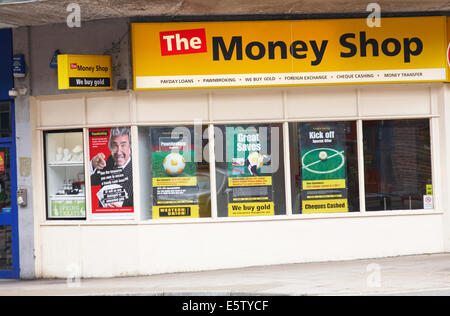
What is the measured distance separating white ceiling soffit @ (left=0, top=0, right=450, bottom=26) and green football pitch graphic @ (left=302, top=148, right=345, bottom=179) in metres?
2.56

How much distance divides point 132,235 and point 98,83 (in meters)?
2.76

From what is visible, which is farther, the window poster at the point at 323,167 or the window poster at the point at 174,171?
the window poster at the point at 323,167

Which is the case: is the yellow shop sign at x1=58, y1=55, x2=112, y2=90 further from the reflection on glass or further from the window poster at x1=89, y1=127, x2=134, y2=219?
the reflection on glass

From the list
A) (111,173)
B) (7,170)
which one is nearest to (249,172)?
(111,173)

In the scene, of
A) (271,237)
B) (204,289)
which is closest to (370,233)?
(271,237)

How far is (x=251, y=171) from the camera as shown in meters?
12.9

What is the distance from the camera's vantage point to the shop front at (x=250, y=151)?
12.6m

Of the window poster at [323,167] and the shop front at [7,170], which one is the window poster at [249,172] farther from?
the shop front at [7,170]

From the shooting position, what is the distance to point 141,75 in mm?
12391

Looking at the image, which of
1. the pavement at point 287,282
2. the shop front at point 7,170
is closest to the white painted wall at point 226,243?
the pavement at point 287,282

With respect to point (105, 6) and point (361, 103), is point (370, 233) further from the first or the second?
point (105, 6)

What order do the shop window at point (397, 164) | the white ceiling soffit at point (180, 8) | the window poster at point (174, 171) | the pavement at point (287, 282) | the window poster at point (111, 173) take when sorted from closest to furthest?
the pavement at point (287, 282) < the white ceiling soffit at point (180, 8) < the window poster at point (111, 173) < the window poster at point (174, 171) < the shop window at point (397, 164)

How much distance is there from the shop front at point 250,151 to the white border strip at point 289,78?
20 millimetres

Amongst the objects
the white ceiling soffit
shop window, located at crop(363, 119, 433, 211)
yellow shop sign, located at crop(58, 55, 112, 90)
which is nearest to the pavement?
shop window, located at crop(363, 119, 433, 211)
